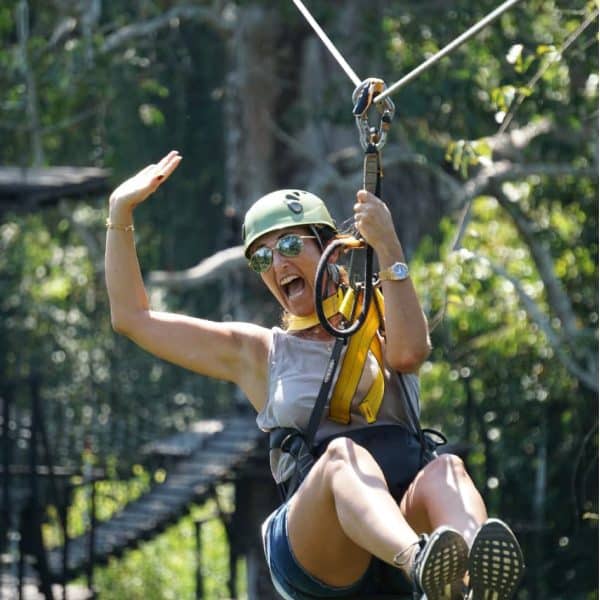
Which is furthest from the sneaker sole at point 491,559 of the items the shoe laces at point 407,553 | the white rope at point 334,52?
the white rope at point 334,52

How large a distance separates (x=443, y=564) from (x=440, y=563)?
0.04ft

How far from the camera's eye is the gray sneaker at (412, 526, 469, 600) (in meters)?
4.27

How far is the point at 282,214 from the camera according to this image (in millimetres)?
5004

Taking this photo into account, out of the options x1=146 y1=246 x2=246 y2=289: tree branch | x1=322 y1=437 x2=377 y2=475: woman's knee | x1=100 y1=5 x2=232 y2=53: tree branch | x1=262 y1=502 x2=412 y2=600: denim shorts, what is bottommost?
x1=262 y1=502 x2=412 y2=600: denim shorts

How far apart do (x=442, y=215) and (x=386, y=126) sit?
8.20m

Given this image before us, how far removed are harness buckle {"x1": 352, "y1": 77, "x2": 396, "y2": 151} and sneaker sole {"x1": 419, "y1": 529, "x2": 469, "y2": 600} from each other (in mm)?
1050

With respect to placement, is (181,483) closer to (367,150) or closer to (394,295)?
(394,295)

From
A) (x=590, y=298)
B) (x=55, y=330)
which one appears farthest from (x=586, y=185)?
(x=55, y=330)

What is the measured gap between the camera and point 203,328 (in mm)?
5031

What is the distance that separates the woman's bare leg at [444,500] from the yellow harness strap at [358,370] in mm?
280

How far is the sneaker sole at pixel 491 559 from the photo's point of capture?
14.2ft

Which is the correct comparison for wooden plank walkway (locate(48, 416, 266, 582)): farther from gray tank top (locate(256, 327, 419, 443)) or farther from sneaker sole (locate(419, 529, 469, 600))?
sneaker sole (locate(419, 529, 469, 600))

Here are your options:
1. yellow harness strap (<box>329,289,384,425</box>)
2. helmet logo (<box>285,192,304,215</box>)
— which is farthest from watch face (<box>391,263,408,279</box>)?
helmet logo (<box>285,192,304,215</box>)

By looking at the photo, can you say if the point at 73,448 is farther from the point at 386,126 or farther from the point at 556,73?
the point at 386,126
